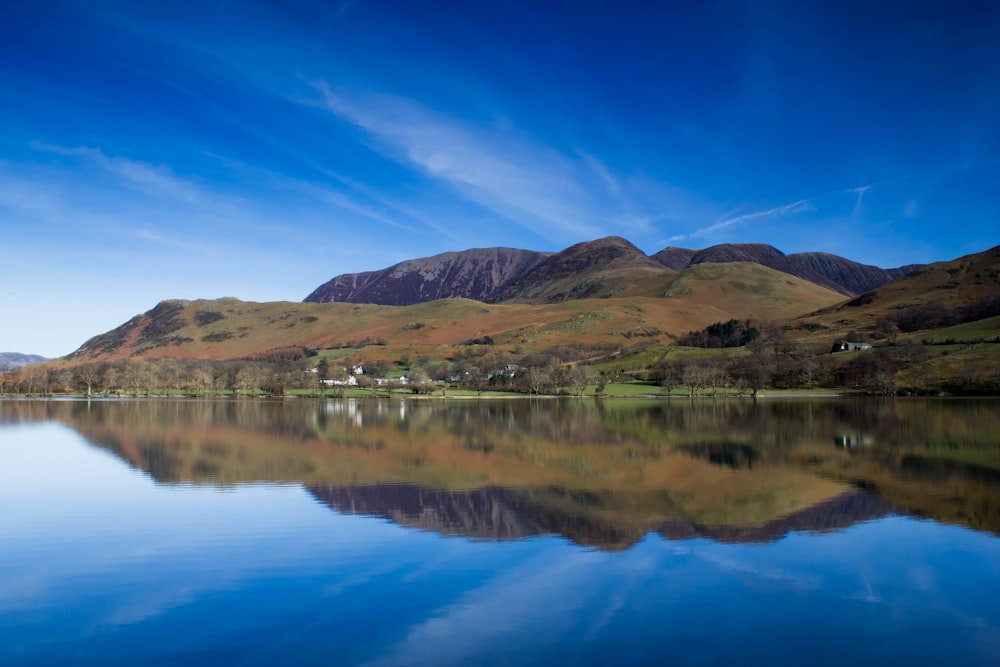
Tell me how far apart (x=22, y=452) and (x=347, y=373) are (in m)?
110

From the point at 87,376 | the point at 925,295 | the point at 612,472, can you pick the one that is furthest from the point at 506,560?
the point at 925,295

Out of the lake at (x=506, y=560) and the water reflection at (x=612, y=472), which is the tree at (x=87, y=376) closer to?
the water reflection at (x=612, y=472)

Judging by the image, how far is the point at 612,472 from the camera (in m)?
24.1

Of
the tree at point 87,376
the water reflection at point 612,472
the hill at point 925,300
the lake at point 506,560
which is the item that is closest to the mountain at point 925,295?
the hill at point 925,300

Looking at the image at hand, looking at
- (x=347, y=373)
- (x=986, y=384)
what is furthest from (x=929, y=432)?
(x=347, y=373)

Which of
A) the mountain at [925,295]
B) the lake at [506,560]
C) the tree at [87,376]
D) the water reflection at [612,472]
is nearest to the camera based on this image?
the lake at [506,560]

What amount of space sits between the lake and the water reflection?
163mm

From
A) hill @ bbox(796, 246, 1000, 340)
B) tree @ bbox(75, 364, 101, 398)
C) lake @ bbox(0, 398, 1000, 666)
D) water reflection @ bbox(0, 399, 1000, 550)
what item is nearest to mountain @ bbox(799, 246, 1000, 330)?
hill @ bbox(796, 246, 1000, 340)

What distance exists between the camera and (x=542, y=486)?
21.2 metres

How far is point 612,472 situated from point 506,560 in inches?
467

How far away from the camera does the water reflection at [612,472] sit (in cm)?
1655

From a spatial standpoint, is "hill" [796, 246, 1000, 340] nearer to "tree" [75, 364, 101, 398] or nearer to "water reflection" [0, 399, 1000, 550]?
"water reflection" [0, 399, 1000, 550]

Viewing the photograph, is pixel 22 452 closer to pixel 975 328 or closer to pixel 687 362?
pixel 687 362

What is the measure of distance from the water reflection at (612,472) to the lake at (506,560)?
163 mm
